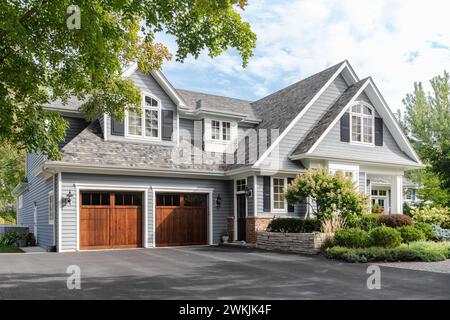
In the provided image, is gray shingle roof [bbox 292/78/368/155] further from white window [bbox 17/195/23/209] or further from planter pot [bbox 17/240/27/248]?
white window [bbox 17/195/23/209]

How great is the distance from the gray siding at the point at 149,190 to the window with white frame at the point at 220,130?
7.28 feet

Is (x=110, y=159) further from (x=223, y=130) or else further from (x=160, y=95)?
(x=223, y=130)

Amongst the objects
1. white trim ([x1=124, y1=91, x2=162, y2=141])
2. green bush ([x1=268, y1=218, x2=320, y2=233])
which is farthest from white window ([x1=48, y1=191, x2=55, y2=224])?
green bush ([x1=268, y1=218, x2=320, y2=233])

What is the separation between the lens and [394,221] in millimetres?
18094

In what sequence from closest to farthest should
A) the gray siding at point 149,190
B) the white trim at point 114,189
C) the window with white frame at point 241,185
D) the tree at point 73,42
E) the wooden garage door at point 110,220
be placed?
1. the tree at point 73,42
2. the gray siding at point 149,190
3. the white trim at point 114,189
4. the wooden garage door at point 110,220
5. the window with white frame at point 241,185

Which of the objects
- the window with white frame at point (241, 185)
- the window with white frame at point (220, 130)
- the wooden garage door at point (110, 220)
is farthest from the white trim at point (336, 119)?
the wooden garage door at point (110, 220)

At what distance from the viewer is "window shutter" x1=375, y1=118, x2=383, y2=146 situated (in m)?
22.1

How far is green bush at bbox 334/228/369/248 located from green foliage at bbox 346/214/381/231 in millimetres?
1780

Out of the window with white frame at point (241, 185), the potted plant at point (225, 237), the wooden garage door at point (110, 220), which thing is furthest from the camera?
the potted plant at point (225, 237)

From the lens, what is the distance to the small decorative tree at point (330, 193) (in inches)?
663

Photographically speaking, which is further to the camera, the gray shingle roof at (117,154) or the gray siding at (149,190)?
the gray shingle roof at (117,154)

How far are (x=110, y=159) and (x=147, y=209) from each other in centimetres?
262

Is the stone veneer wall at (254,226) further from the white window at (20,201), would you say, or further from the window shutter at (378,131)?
the white window at (20,201)

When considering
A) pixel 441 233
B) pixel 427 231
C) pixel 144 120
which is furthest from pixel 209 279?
pixel 441 233
